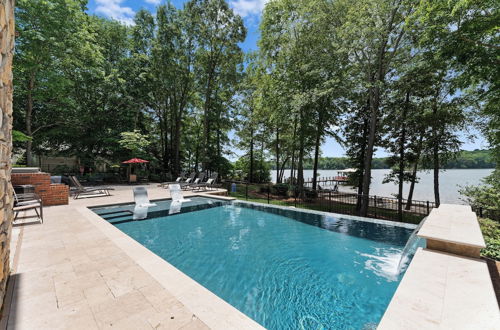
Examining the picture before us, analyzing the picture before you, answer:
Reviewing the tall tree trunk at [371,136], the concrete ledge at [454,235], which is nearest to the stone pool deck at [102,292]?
the concrete ledge at [454,235]

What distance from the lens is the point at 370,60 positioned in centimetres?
1094

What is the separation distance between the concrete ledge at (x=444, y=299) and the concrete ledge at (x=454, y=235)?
0.79ft

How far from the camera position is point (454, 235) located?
11.5ft

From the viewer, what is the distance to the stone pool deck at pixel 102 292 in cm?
223

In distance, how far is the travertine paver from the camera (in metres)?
2.22

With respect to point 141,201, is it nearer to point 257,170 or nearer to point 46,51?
point 46,51

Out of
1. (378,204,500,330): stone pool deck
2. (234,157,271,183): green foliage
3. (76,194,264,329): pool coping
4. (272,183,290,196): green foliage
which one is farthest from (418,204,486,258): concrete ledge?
(234,157,271,183): green foliage

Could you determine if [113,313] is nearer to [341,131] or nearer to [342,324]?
[342,324]

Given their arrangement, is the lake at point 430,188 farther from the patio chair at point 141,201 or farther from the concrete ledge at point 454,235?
the patio chair at point 141,201

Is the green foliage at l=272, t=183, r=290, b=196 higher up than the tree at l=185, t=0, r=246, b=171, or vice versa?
the tree at l=185, t=0, r=246, b=171

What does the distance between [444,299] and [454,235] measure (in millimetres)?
1794

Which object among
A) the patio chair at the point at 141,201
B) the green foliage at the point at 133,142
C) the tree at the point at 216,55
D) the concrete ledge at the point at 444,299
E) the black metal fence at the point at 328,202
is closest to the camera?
the concrete ledge at the point at 444,299

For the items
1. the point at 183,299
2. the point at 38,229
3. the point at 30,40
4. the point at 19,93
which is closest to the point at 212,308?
the point at 183,299

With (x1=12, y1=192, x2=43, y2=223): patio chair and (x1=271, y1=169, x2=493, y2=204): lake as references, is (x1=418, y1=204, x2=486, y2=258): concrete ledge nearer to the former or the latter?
(x1=12, y1=192, x2=43, y2=223): patio chair
